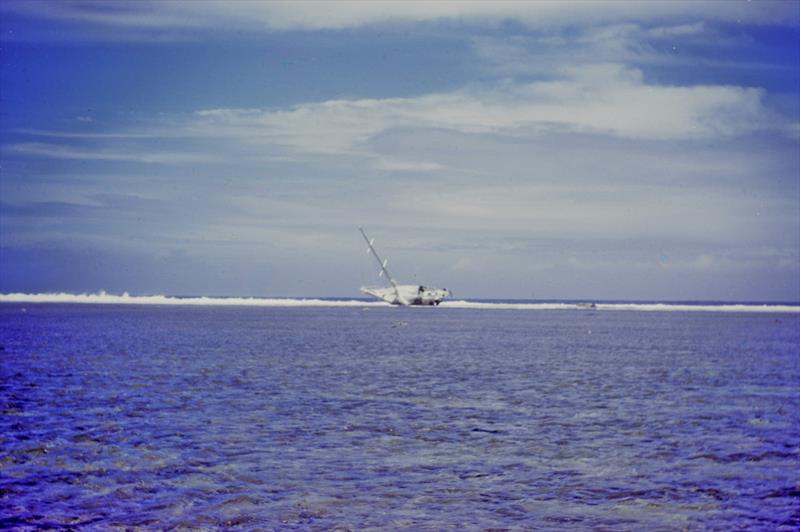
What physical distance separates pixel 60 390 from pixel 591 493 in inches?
1079

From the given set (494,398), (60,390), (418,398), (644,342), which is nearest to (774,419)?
(494,398)

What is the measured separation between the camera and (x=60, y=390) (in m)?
36.4

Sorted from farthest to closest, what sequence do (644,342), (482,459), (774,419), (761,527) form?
(644,342)
(774,419)
(482,459)
(761,527)

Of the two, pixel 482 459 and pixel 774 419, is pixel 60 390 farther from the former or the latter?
pixel 774 419

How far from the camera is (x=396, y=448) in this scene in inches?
900

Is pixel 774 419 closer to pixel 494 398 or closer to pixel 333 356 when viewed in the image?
pixel 494 398

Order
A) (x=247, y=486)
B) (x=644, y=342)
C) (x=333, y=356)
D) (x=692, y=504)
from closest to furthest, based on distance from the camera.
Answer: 1. (x=692, y=504)
2. (x=247, y=486)
3. (x=333, y=356)
4. (x=644, y=342)

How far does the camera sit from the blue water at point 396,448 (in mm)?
16203

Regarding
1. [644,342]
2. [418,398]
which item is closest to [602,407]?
[418,398]

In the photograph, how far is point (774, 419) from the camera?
29.8 meters

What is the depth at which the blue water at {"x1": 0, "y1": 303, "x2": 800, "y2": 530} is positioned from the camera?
16.2m

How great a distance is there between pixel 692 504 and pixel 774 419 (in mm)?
15031

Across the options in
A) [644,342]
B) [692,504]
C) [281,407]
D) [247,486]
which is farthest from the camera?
[644,342]

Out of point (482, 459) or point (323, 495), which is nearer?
point (323, 495)
